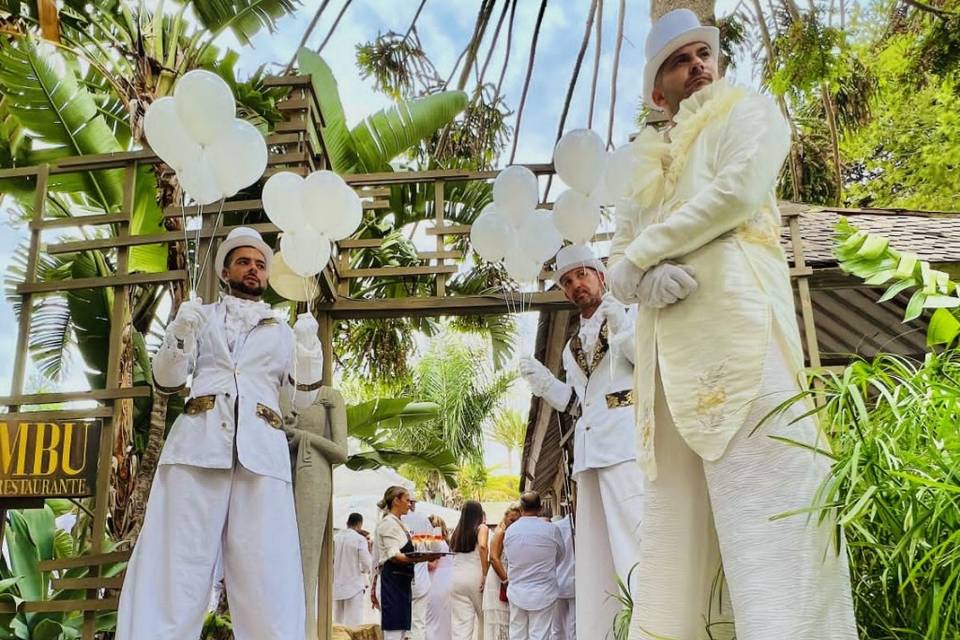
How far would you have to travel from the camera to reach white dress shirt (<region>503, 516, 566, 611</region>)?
7.21 meters

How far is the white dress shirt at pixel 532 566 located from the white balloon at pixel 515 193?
3290mm

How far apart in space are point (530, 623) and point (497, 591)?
1.32m

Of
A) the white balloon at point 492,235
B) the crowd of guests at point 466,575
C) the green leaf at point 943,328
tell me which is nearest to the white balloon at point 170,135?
the white balloon at point 492,235

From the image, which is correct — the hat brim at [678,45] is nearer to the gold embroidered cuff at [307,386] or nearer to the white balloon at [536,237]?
the gold embroidered cuff at [307,386]

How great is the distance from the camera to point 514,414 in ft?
136

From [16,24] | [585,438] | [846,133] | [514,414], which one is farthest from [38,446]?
[514,414]

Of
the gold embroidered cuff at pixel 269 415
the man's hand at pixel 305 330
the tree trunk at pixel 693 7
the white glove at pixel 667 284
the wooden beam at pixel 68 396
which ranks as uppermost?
the tree trunk at pixel 693 7

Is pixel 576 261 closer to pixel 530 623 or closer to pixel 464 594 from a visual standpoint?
pixel 530 623

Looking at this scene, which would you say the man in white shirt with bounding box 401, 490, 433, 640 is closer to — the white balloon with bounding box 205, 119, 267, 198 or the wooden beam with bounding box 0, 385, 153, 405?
the wooden beam with bounding box 0, 385, 153, 405

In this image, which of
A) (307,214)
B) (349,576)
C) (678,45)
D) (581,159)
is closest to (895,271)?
(678,45)

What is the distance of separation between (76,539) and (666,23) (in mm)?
6326

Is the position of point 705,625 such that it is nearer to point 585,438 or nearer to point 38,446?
point 585,438

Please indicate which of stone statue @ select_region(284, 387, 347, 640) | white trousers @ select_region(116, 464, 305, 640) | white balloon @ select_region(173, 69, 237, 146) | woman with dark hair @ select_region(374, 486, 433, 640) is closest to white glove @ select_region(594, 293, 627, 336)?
white trousers @ select_region(116, 464, 305, 640)

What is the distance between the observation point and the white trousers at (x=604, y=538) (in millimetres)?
3805
